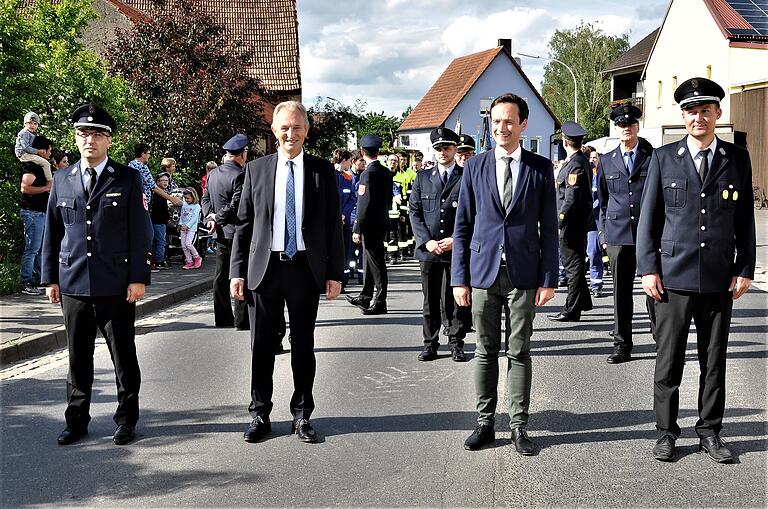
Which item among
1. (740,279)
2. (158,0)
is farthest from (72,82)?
(740,279)

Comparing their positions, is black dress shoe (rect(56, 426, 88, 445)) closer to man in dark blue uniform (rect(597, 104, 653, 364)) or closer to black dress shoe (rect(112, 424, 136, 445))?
black dress shoe (rect(112, 424, 136, 445))

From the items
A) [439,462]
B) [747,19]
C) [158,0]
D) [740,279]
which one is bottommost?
[439,462]

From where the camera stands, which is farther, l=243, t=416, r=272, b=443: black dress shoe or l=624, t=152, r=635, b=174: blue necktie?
l=624, t=152, r=635, b=174: blue necktie

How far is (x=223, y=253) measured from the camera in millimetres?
10344

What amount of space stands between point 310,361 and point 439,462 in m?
1.18

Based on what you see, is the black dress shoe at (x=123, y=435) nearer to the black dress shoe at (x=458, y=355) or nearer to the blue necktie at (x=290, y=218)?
the blue necktie at (x=290, y=218)

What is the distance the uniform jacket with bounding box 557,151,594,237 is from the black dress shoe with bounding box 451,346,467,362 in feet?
9.31

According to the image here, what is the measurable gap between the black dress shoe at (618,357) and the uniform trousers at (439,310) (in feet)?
4.35

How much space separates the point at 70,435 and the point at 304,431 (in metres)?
1.45

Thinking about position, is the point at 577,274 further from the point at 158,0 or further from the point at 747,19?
the point at 747,19

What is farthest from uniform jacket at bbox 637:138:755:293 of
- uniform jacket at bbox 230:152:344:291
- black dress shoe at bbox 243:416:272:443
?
black dress shoe at bbox 243:416:272:443

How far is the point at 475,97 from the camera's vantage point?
68438 mm

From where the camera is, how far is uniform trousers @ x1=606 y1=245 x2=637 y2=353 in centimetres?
864

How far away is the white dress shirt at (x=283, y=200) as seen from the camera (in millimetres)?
6059
